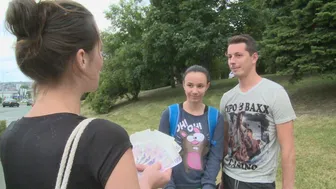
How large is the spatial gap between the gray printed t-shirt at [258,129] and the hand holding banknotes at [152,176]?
1.33 m

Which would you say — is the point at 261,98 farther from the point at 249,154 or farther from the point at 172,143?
the point at 172,143

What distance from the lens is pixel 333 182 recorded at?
210 inches

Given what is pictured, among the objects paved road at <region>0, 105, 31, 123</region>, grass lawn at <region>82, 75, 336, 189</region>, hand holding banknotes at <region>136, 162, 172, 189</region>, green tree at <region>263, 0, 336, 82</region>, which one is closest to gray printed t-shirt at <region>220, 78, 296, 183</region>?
hand holding banknotes at <region>136, 162, 172, 189</region>

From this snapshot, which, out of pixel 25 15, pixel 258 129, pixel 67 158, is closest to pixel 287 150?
pixel 258 129

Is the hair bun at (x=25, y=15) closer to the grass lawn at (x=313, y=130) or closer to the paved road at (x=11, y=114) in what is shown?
the grass lawn at (x=313, y=130)

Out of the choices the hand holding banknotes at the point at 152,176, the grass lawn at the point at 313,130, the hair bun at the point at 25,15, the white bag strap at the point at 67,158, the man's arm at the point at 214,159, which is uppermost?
the hair bun at the point at 25,15

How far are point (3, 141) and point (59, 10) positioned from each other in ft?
1.65

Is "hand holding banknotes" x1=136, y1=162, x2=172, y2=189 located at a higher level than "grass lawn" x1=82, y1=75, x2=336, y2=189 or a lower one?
higher

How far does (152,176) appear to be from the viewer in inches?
49.9

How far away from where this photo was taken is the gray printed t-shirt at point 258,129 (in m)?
2.43

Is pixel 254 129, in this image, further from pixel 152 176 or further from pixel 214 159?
pixel 152 176

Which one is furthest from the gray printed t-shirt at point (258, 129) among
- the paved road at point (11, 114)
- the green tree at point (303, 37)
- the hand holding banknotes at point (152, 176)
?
the paved road at point (11, 114)

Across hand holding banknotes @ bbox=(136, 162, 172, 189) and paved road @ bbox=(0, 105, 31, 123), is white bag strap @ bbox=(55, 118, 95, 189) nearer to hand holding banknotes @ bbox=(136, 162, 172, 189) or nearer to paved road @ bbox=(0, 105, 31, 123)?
hand holding banknotes @ bbox=(136, 162, 172, 189)

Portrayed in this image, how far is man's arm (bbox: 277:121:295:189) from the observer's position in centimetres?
241
